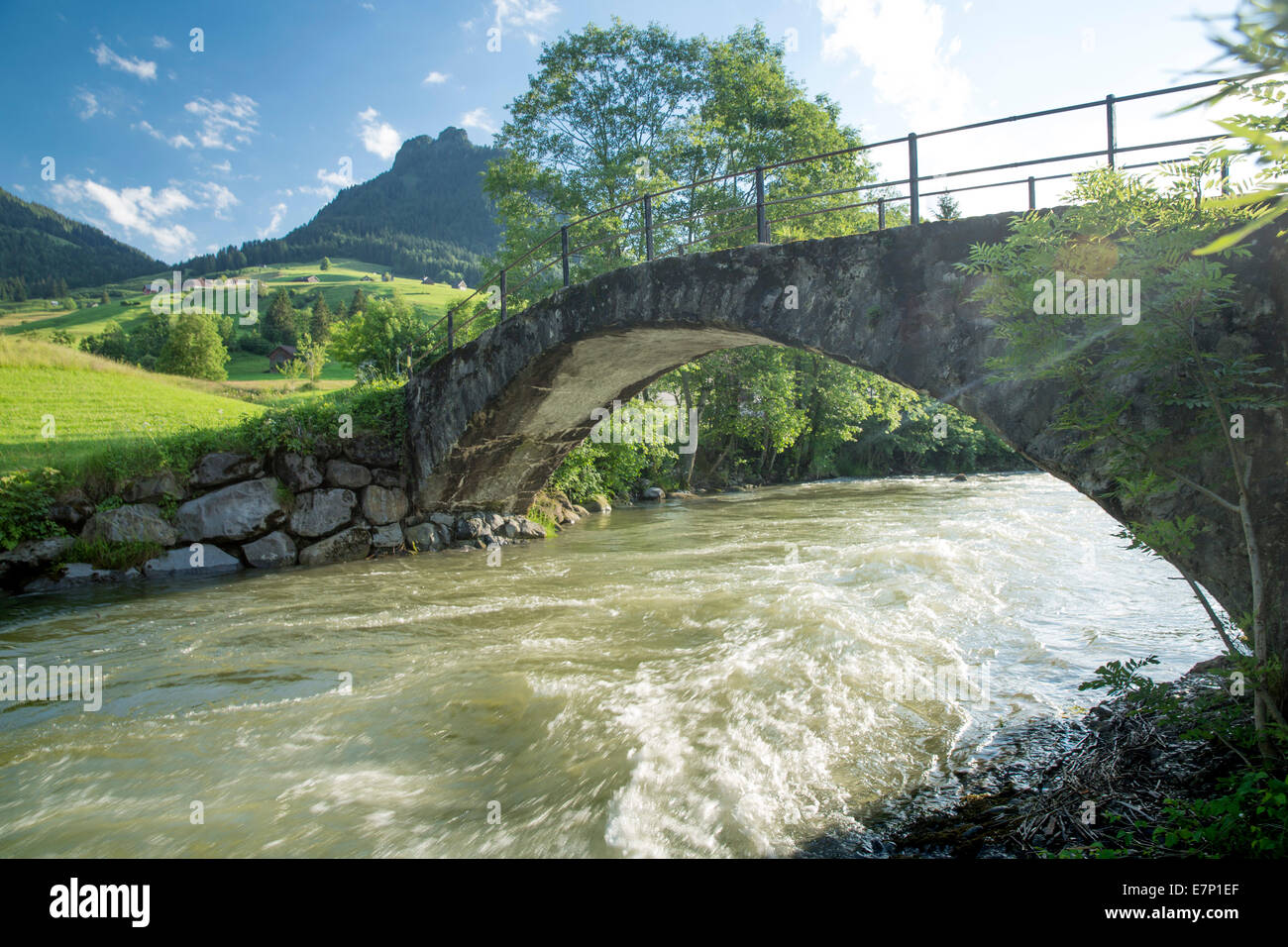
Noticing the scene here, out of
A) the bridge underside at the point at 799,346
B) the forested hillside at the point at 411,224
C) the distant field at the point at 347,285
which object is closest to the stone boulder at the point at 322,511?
the bridge underside at the point at 799,346

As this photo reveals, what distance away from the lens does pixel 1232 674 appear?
11.7 ft

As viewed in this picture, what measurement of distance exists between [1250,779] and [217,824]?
5248 mm

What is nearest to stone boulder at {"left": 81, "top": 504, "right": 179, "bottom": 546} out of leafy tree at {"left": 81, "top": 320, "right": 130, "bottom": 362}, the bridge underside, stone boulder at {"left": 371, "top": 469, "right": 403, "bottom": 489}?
stone boulder at {"left": 371, "top": 469, "right": 403, "bottom": 489}

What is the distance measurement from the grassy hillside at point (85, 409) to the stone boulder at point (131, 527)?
2.69 ft

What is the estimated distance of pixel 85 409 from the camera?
1517cm

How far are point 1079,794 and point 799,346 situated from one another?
586cm

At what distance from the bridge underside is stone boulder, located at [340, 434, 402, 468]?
0.53m

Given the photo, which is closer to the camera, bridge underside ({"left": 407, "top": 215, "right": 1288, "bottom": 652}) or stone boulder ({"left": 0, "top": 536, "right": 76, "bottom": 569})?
bridge underside ({"left": 407, "top": 215, "right": 1288, "bottom": 652})

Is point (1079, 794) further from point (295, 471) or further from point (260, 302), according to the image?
point (260, 302)

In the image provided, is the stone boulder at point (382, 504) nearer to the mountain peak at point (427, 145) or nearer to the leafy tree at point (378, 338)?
the leafy tree at point (378, 338)

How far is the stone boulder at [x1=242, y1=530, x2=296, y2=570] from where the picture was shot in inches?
492

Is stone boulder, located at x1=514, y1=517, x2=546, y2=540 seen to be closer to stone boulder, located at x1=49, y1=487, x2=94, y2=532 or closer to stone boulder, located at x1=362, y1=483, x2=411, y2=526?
stone boulder, located at x1=362, y1=483, x2=411, y2=526

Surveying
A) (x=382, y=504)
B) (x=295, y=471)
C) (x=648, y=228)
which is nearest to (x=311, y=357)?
(x=295, y=471)
